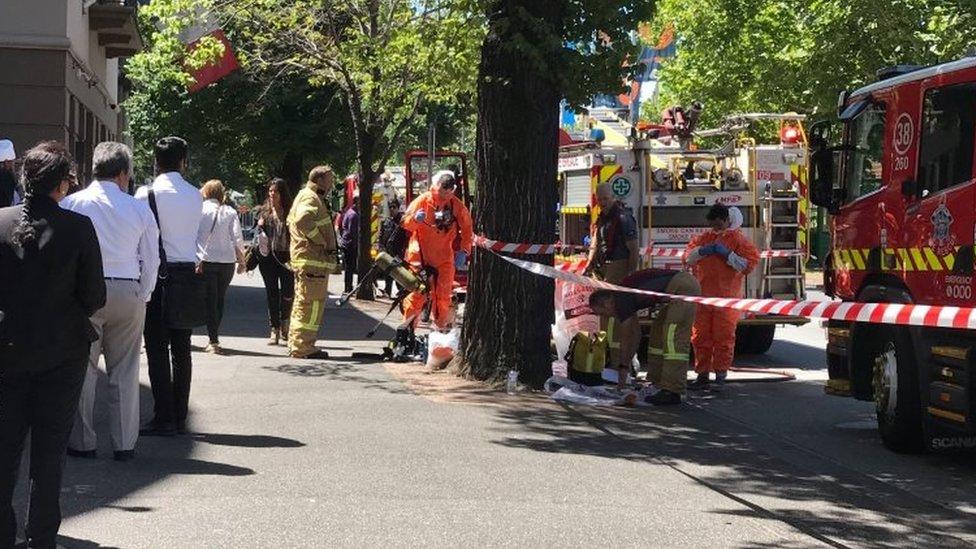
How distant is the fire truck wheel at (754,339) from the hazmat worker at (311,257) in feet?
16.2

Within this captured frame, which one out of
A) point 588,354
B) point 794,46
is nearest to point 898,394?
point 588,354

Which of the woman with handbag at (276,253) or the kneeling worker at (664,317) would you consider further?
the woman with handbag at (276,253)

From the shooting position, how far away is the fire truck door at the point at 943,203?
9195 millimetres

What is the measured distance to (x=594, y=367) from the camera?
497 inches

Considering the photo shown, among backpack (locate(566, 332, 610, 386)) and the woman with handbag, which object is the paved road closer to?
backpack (locate(566, 332, 610, 386))

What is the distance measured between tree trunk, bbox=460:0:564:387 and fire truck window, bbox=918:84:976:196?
12.2 feet

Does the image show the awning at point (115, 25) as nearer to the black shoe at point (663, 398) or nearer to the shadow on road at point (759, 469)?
the black shoe at point (663, 398)

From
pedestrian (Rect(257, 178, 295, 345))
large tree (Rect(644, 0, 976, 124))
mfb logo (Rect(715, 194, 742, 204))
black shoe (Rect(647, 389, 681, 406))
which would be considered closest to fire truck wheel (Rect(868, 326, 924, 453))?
black shoe (Rect(647, 389, 681, 406))

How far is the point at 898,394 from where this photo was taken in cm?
1015

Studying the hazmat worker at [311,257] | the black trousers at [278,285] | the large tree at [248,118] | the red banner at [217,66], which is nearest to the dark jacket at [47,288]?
the hazmat worker at [311,257]

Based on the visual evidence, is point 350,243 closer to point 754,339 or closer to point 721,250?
point 754,339

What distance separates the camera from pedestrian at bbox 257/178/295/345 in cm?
1589

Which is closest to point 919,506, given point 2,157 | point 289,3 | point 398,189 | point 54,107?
point 2,157

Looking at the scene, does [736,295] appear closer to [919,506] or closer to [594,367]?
[594,367]
